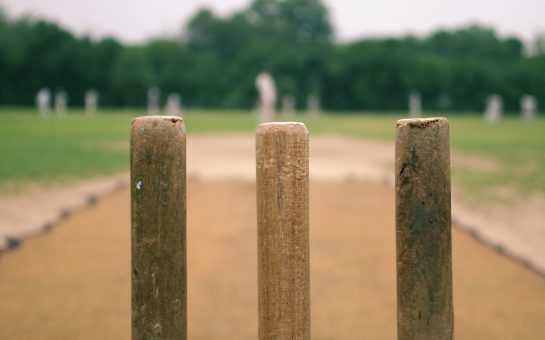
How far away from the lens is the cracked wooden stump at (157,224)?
2059 millimetres

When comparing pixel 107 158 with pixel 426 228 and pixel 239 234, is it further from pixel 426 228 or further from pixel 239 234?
pixel 426 228

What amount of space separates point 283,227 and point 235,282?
2.74m

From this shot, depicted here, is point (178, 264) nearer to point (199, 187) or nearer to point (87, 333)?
point (87, 333)

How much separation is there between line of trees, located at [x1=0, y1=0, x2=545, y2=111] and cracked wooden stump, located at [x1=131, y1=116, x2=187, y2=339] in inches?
2109

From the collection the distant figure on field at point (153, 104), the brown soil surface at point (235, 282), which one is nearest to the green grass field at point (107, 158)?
the brown soil surface at point (235, 282)

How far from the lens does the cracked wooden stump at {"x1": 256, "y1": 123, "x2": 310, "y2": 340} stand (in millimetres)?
2094

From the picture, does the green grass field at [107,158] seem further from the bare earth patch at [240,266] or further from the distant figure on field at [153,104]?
the distant figure on field at [153,104]

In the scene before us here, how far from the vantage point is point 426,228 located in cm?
212

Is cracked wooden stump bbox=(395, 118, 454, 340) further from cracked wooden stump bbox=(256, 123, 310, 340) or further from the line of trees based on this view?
the line of trees

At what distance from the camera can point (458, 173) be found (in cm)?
→ 1055

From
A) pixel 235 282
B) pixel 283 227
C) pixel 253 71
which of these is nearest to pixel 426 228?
pixel 283 227

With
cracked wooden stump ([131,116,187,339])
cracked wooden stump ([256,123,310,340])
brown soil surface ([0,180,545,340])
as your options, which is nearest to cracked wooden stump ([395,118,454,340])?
cracked wooden stump ([256,123,310,340])

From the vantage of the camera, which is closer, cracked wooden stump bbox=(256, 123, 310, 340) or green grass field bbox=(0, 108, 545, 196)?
cracked wooden stump bbox=(256, 123, 310, 340)

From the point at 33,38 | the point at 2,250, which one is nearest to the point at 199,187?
the point at 2,250
